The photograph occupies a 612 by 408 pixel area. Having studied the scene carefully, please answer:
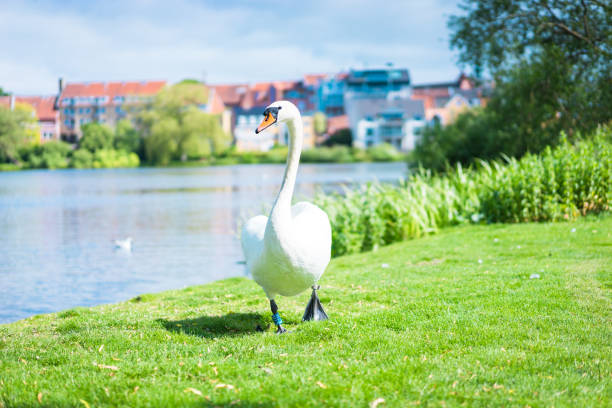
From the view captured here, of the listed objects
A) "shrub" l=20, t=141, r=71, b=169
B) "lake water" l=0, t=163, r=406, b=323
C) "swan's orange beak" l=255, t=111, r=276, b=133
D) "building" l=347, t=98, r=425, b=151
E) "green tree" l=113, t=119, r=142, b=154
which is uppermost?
"building" l=347, t=98, r=425, b=151

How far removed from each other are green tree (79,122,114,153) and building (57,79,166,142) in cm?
490

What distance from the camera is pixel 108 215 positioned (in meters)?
25.1

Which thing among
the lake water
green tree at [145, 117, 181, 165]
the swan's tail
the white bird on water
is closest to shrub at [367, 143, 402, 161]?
green tree at [145, 117, 181, 165]

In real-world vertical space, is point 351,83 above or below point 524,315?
above

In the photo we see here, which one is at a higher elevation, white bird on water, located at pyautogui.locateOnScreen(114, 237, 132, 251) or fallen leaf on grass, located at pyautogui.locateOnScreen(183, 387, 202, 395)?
fallen leaf on grass, located at pyautogui.locateOnScreen(183, 387, 202, 395)

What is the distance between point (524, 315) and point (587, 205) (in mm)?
8080

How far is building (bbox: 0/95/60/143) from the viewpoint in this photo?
76137mm

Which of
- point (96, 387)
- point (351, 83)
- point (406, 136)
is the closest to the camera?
point (96, 387)

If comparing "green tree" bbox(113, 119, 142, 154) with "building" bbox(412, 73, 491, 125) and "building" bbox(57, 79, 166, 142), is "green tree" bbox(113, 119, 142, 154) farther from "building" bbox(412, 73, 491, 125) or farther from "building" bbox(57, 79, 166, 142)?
"building" bbox(412, 73, 491, 125)

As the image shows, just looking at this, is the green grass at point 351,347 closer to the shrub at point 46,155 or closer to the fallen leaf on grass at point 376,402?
the fallen leaf on grass at point 376,402

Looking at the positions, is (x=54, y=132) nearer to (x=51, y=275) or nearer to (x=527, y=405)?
(x=51, y=275)

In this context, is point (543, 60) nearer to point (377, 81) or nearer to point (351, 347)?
point (351, 347)

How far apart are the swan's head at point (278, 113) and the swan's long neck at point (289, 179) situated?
0.10 meters

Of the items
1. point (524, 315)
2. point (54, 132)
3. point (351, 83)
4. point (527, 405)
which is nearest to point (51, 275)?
point (524, 315)
